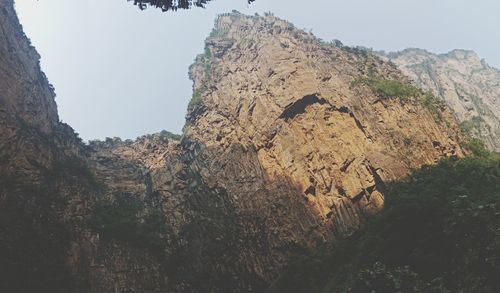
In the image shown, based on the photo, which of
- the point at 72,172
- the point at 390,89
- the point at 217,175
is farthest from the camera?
the point at 390,89

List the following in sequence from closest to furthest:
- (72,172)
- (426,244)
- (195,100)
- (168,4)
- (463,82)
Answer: (168,4), (426,244), (72,172), (195,100), (463,82)

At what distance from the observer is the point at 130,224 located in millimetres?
38312

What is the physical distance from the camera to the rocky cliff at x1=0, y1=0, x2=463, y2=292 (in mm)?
33844

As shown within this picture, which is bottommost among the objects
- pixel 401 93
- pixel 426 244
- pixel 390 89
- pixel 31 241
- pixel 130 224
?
pixel 426 244

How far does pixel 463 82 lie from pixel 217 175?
65512 millimetres

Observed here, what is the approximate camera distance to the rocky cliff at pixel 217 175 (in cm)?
3384

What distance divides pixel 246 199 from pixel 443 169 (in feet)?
45.7

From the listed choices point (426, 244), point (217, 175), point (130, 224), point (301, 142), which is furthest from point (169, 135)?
point (426, 244)

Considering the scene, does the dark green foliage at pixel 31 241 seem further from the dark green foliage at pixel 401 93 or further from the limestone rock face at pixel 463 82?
the limestone rock face at pixel 463 82

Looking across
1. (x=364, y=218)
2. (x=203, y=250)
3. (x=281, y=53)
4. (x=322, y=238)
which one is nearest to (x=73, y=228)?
(x=203, y=250)

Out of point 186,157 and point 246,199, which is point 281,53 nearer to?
point 186,157

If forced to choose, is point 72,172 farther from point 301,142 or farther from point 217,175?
point 301,142

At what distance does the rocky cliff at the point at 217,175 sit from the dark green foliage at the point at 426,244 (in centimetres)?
253

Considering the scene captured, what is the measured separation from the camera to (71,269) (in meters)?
32.7
